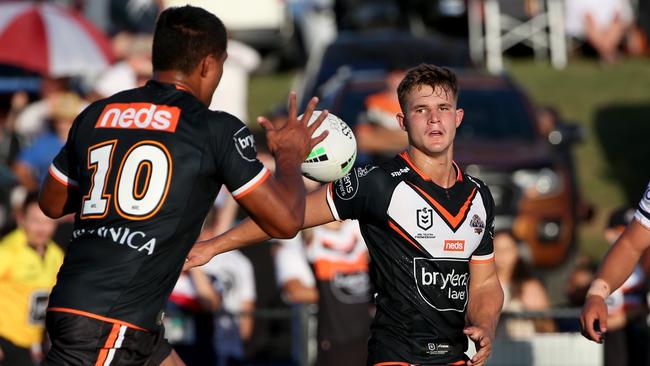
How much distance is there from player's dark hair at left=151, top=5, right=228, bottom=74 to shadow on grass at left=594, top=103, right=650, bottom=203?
1316 centimetres

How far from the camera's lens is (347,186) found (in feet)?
22.0

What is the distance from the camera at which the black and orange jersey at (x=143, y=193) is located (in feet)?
19.2

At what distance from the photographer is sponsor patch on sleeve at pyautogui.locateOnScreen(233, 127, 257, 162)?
5.91 metres

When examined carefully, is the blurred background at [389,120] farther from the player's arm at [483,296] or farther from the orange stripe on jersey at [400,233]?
the player's arm at [483,296]

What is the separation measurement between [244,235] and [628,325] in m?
5.19

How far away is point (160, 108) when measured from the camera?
5949 millimetres

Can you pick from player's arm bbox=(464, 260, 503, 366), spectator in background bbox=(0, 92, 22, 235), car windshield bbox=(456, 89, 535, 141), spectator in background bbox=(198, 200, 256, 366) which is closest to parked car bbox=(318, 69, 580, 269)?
car windshield bbox=(456, 89, 535, 141)

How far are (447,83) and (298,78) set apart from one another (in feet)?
53.1

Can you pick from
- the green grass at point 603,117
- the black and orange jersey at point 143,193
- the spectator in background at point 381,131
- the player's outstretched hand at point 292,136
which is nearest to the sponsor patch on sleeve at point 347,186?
the player's outstretched hand at point 292,136

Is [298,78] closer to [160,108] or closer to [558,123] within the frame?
[558,123]

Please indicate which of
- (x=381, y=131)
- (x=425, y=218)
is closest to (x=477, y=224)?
(x=425, y=218)

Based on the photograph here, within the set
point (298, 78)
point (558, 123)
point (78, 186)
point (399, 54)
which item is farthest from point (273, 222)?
point (298, 78)

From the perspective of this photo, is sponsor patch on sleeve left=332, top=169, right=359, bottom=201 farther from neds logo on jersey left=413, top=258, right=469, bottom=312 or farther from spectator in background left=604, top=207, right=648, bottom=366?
spectator in background left=604, top=207, right=648, bottom=366

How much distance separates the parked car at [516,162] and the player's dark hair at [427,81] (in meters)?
6.63
